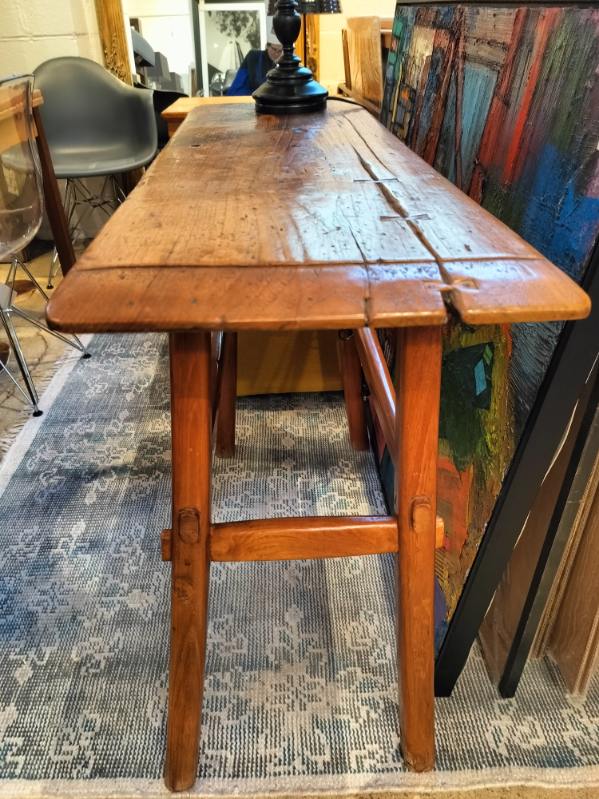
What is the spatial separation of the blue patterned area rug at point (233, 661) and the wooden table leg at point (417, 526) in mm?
110

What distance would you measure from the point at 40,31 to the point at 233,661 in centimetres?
268

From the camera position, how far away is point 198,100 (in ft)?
6.57

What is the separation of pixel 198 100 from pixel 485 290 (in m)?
1.78

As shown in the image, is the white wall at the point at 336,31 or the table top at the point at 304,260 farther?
the white wall at the point at 336,31

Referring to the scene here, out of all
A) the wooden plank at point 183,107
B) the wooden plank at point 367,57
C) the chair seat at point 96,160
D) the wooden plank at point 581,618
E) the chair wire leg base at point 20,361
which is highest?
the wooden plank at point 367,57

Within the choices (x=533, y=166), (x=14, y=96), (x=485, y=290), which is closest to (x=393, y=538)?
(x=485, y=290)

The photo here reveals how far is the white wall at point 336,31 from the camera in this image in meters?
2.79

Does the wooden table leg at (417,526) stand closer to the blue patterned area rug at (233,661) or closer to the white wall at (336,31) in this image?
the blue patterned area rug at (233,661)

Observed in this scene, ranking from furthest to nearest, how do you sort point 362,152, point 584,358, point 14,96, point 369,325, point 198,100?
point 198,100 < point 14,96 < point 362,152 < point 584,358 < point 369,325

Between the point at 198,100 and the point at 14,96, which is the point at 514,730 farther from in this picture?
the point at 198,100

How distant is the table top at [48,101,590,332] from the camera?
501 mm

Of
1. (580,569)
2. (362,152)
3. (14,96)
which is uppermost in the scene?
(362,152)

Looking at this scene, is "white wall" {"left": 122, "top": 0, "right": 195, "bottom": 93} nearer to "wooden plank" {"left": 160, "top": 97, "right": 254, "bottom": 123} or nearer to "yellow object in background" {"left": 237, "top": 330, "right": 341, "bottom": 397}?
"wooden plank" {"left": 160, "top": 97, "right": 254, "bottom": 123}

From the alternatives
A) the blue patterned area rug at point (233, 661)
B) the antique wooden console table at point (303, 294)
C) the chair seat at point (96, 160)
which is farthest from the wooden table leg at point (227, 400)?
the chair seat at point (96, 160)
